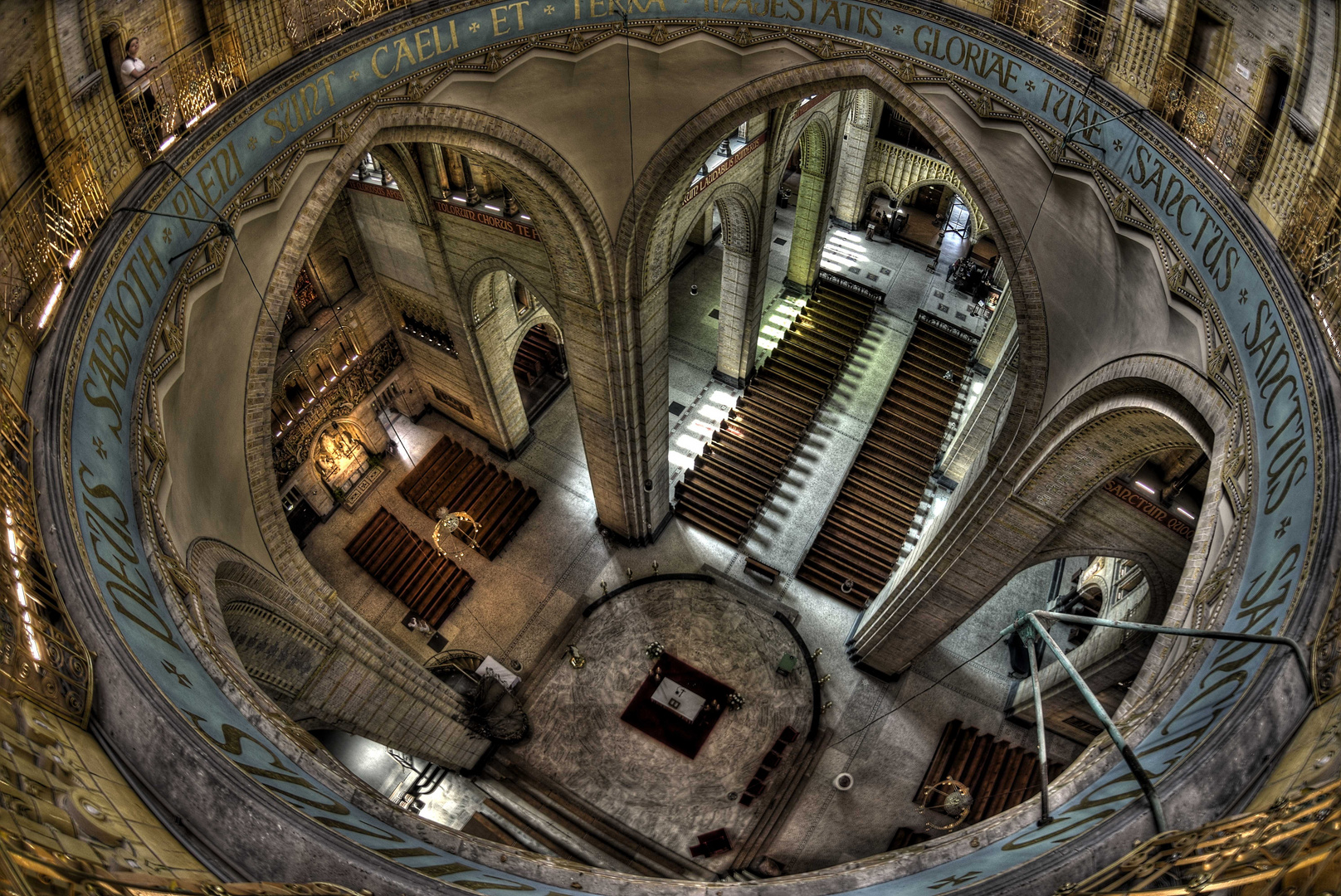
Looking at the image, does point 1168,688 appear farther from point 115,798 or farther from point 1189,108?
point 115,798

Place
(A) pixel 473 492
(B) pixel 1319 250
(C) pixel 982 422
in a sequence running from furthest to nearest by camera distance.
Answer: (A) pixel 473 492 < (C) pixel 982 422 < (B) pixel 1319 250

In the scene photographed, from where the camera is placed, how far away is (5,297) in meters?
4.85

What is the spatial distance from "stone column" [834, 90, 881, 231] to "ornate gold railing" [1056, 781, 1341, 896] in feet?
56.2

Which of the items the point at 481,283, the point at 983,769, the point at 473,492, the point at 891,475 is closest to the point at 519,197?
the point at 481,283

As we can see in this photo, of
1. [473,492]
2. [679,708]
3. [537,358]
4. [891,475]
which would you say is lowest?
[679,708]

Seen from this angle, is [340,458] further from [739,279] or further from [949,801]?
[949,801]

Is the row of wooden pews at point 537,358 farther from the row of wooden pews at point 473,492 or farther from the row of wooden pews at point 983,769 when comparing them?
the row of wooden pews at point 983,769

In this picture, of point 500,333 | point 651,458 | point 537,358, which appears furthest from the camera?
point 537,358

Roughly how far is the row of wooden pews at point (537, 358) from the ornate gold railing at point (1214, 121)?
45.0ft

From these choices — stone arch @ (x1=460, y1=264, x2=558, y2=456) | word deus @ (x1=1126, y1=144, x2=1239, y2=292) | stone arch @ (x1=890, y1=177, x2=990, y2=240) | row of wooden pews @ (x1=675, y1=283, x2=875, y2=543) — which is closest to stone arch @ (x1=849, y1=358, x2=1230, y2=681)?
word deus @ (x1=1126, y1=144, x2=1239, y2=292)

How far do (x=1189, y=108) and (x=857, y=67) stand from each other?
349cm

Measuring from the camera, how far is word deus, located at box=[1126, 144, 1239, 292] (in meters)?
5.89

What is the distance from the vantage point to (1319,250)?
16.8 ft

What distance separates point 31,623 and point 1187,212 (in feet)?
27.7
